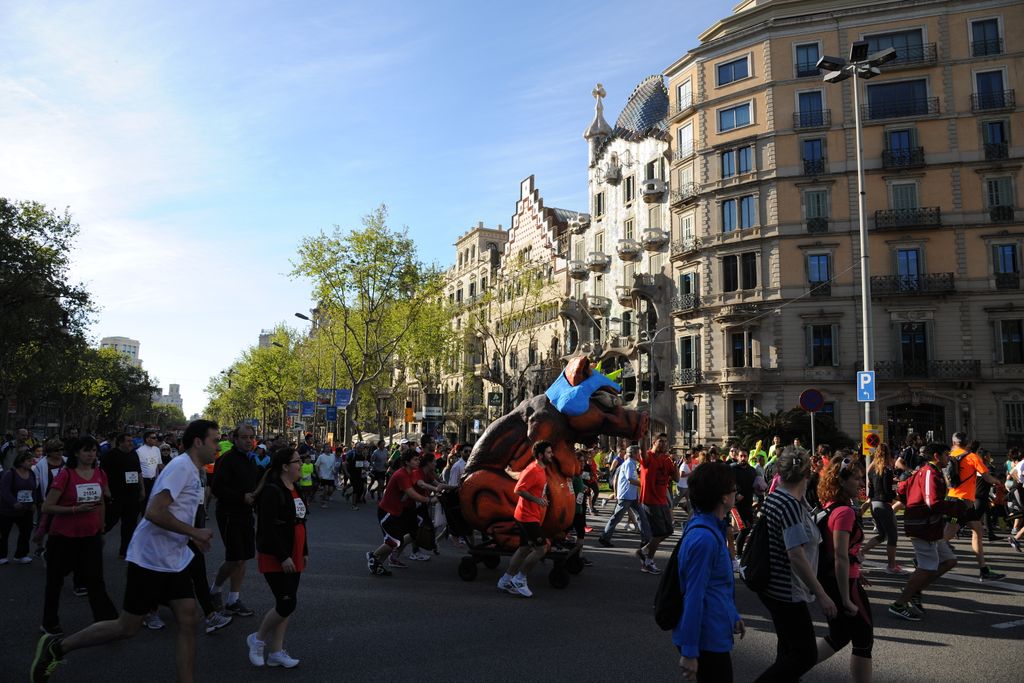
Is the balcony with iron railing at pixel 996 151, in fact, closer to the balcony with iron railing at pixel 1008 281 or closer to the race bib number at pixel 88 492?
the balcony with iron railing at pixel 1008 281

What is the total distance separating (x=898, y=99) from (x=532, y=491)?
3246 cm

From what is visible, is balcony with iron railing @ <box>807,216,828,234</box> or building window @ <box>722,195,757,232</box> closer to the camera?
balcony with iron railing @ <box>807,216,828,234</box>

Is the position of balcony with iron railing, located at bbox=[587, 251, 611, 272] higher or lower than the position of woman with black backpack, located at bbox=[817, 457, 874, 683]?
higher

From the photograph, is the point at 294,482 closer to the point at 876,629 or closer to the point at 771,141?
the point at 876,629

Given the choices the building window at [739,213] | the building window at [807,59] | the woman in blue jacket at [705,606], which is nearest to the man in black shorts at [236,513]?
the woman in blue jacket at [705,606]

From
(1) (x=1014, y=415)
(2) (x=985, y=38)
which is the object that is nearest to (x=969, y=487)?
(1) (x=1014, y=415)

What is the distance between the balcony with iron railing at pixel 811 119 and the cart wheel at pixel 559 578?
30.3 metres

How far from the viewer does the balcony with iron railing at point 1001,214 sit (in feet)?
104

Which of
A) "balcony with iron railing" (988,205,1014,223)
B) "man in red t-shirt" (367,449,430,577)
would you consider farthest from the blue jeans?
"balcony with iron railing" (988,205,1014,223)

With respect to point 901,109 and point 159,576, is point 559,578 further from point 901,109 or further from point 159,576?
point 901,109

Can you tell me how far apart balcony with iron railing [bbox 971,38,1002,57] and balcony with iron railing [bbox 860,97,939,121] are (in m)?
2.54

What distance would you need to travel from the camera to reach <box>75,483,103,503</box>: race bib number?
21.9ft

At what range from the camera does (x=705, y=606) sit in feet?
12.4

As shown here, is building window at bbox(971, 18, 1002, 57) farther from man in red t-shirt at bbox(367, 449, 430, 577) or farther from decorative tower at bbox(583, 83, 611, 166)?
man in red t-shirt at bbox(367, 449, 430, 577)
